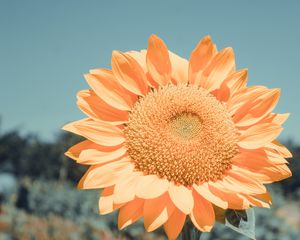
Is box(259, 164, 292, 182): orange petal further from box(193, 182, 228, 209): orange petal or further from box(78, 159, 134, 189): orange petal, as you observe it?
box(78, 159, 134, 189): orange petal

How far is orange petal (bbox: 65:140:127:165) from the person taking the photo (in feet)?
4.46

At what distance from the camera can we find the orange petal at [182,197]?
1251mm

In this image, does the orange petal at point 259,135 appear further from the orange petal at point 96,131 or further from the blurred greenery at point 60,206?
the blurred greenery at point 60,206

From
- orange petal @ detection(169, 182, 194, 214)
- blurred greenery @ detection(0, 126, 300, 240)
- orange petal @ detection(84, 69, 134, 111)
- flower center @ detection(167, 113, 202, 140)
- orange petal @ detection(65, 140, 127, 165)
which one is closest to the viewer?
orange petal @ detection(169, 182, 194, 214)

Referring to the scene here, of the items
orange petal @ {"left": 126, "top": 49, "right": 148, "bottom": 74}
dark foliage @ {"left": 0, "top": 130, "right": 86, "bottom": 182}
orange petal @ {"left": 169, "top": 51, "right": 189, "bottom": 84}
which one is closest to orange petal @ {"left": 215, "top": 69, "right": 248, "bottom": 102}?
orange petal @ {"left": 169, "top": 51, "right": 189, "bottom": 84}

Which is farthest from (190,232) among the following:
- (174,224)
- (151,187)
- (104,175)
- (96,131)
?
(96,131)

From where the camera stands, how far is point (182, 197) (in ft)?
4.34

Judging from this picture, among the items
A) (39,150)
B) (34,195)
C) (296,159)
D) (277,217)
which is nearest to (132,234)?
(277,217)

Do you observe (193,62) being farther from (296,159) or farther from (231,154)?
(296,159)

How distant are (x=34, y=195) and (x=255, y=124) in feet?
65.1

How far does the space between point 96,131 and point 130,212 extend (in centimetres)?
27

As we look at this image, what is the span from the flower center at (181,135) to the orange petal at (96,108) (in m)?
0.06

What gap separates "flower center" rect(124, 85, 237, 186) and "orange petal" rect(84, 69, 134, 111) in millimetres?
59

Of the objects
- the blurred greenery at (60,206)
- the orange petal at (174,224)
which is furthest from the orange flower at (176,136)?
the blurred greenery at (60,206)
